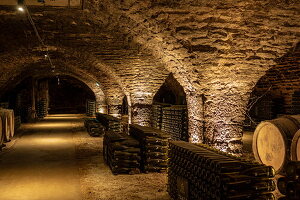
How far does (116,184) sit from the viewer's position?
211 inches

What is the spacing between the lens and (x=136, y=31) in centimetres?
514

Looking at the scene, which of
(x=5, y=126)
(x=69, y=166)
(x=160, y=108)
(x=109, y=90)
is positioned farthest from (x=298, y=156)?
(x=109, y=90)

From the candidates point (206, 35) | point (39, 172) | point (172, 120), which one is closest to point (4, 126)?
point (39, 172)

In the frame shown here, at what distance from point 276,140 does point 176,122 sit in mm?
4023

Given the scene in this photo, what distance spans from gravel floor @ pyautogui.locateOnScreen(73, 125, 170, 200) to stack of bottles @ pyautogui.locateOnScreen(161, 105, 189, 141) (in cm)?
224

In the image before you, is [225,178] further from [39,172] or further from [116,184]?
[39,172]

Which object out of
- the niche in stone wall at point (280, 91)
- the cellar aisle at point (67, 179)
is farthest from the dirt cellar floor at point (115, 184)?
the niche in stone wall at point (280, 91)

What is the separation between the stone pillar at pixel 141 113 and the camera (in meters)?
10.1

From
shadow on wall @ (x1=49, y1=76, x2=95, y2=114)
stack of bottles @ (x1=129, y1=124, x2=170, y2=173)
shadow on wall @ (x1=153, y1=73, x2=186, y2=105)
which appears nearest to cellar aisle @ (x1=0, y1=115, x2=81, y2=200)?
stack of bottles @ (x1=129, y1=124, x2=170, y2=173)

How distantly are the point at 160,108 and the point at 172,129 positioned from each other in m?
1.53

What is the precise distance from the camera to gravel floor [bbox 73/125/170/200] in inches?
186

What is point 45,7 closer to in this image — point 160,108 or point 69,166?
point 69,166

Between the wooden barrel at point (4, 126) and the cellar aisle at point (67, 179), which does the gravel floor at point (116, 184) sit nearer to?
the cellar aisle at point (67, 179)

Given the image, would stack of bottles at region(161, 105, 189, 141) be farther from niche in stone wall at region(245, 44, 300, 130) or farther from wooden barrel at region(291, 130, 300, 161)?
wooden barrel at region(291, 130, 300, 161)
